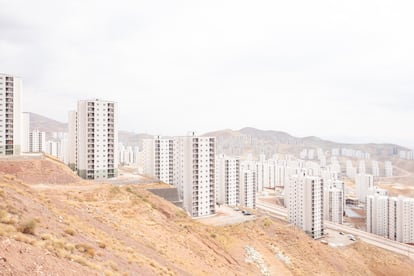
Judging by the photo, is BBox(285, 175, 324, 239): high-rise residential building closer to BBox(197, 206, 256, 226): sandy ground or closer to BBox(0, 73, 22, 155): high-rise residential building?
BBox(197, 206, 256, 226): sandy ground

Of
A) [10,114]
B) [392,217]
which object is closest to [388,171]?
[392,217]

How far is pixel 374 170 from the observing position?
11500cm

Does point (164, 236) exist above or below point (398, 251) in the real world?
above

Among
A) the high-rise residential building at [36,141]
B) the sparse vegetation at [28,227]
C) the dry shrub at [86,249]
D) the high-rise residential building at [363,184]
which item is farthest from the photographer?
the high-rise residential building at [363,184]

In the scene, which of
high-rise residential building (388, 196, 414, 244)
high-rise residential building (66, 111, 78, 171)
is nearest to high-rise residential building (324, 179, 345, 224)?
high-rise residential building (388, 196, 414, 244)

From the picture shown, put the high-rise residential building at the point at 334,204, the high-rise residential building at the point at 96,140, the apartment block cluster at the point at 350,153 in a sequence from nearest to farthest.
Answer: the high-rise residential building at the point at 96,140
the high-rise residential building at the point at 334,204
the apartment block cluster at the point at 350,153

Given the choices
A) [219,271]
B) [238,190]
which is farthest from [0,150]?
[238,190]

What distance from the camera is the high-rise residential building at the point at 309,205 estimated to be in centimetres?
4309

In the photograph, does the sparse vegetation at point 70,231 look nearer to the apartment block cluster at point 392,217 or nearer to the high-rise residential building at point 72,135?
the high-rise residential building at point 72,135

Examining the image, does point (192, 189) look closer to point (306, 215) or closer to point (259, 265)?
point (259, 265)

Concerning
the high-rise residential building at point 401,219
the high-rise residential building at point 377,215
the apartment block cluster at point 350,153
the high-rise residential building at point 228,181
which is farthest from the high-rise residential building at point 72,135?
the apartment block cluster at point 350,153

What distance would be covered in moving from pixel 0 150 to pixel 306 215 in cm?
3946

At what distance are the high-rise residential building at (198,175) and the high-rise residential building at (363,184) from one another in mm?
55664

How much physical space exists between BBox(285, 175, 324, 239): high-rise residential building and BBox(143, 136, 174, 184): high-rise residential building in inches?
779
